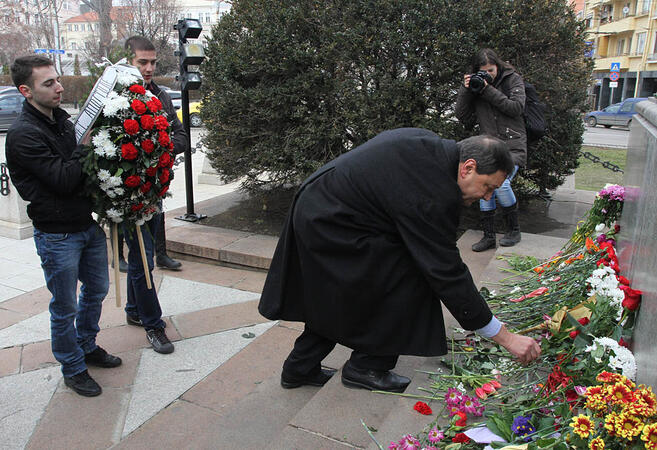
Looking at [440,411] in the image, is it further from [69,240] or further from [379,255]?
[69,240]

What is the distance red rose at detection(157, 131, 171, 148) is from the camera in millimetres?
3355

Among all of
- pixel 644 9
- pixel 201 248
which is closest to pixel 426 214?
pixel 201 248

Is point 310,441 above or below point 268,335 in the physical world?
above

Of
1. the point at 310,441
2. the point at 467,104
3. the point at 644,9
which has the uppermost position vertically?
the point at 644,9

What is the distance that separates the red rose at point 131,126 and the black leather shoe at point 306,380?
165 cm

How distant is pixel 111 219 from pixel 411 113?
3218 millimetres

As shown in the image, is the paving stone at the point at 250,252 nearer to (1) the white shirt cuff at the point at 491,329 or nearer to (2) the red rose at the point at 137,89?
(2) the red rose at the point at 137,89

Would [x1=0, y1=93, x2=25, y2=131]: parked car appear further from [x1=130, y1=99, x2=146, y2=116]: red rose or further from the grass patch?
[x1=130, y1=99, x2=146, y2=116]: red rose

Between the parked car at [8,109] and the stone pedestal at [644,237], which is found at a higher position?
the stone pedestal at [644,237]

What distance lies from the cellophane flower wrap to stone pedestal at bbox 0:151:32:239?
4.16 m

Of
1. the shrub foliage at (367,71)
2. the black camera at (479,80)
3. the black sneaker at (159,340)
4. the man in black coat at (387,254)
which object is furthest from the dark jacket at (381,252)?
the shrub foliage at (367,71)

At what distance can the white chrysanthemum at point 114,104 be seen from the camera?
10.3 ft

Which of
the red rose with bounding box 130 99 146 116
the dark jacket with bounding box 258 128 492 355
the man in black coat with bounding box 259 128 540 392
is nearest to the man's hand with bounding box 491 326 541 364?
the man in black coat with bounding box 259 128 540 392

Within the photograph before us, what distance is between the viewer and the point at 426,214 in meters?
2.33
